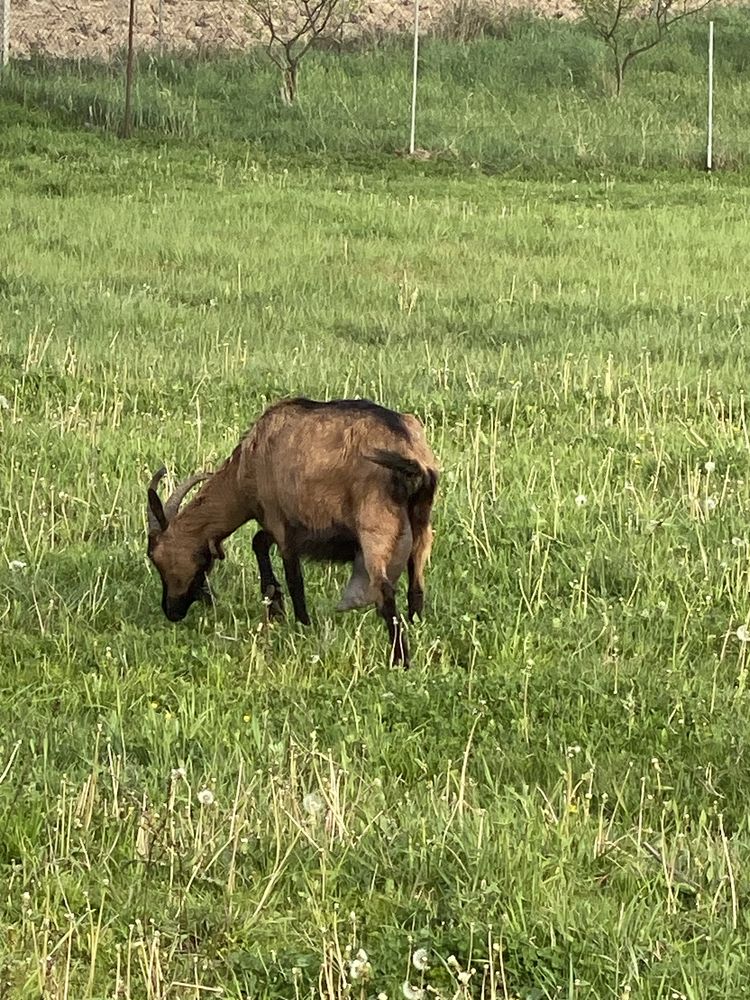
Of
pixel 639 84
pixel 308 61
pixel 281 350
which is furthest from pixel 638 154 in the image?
pixel 281 350

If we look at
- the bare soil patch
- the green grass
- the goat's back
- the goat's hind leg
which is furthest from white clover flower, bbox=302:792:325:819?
the bare soil patch

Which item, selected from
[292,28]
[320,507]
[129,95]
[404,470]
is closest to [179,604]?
[320,507]

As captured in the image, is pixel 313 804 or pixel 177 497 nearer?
pixel 313 804

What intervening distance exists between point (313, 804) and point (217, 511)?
8.43 feet

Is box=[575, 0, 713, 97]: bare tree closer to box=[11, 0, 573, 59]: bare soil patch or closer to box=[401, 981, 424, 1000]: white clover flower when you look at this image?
box=[11, 0, 573, 59]: bare soil patch

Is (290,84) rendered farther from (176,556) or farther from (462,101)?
(176,556)

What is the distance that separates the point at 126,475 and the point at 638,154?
1844 centimetres

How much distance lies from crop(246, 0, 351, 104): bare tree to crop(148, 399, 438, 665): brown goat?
21.7 meters

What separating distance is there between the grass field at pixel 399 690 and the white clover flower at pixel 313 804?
0.07 ft

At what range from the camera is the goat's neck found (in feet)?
22.1

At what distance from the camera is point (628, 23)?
33781 mm

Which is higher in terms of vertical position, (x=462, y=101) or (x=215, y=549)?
(x=462, y=101)

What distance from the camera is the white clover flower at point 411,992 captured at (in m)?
3.57

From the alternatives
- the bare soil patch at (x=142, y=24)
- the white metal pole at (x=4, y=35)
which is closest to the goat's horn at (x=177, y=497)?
the white metal pole at (x=4, y=35)
